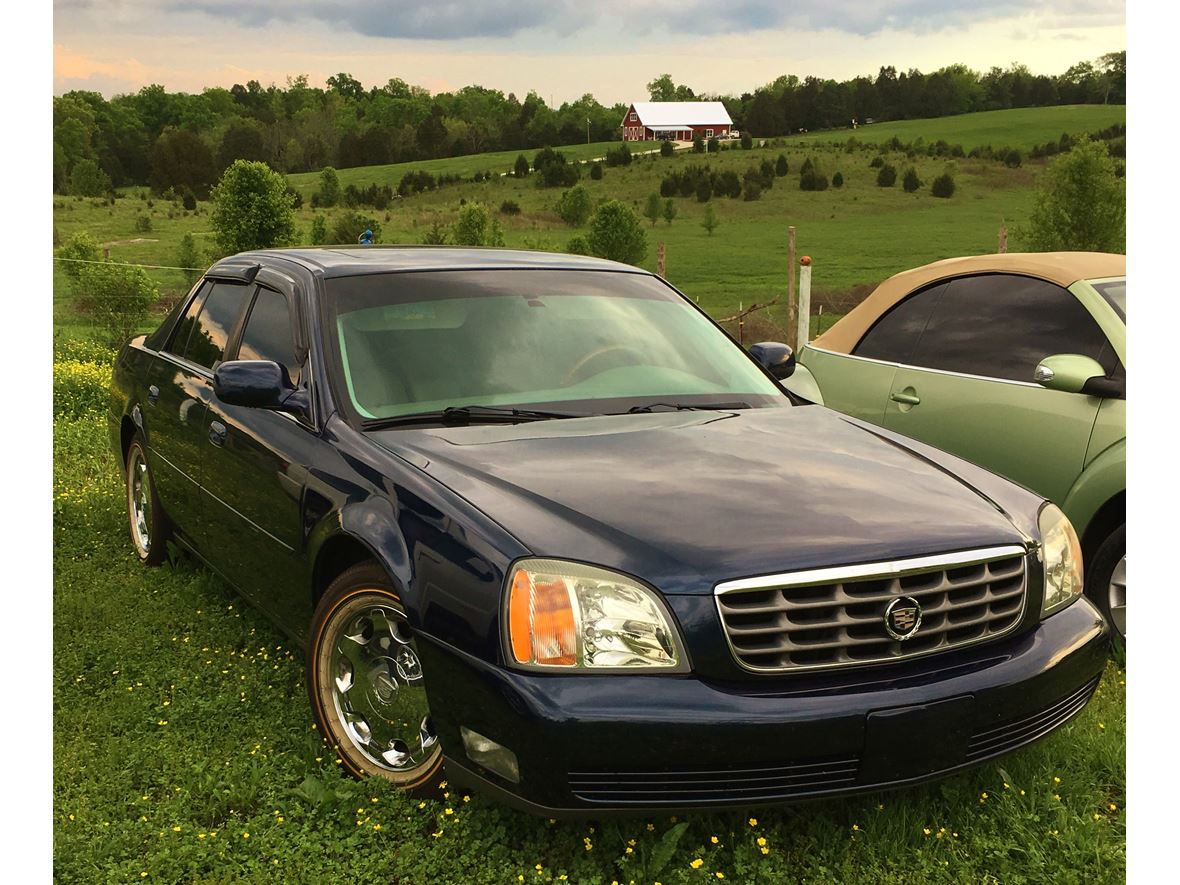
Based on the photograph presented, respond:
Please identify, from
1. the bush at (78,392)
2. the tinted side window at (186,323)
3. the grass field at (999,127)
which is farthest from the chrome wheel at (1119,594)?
the grass field at (999,127)

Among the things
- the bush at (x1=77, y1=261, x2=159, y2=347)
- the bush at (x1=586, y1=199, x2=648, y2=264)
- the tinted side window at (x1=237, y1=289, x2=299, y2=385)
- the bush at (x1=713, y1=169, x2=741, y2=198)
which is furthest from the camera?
the bush at (x1=713, y1=169, x2=741, y2=198)

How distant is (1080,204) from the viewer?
28250 mm

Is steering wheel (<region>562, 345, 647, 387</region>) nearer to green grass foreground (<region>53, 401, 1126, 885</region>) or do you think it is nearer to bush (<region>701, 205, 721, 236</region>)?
green grass foreground (<region>53, 401, 1126, 885</region>)

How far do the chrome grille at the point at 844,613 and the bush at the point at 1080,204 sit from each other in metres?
27.5

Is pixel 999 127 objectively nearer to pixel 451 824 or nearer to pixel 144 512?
pixel 144 512

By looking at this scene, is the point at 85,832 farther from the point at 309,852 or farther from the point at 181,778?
the point at 309,852

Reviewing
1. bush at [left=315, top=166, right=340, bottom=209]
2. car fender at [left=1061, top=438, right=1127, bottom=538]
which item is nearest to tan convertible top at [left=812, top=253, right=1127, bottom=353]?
car fender at [left=1061, top=438, right=1127, bottom=538]

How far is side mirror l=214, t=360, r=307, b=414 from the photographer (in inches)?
148

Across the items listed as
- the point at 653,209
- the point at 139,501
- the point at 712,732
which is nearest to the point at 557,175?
the point at 653,209

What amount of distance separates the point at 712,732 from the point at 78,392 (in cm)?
1110

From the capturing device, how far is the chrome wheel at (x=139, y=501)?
5.98m

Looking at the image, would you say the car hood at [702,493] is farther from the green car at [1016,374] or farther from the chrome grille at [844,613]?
the green car at [1016,374]

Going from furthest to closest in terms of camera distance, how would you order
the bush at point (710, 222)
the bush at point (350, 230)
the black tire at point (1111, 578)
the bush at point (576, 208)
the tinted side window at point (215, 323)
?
the bush at point (710, 222)
the bush at point (576, 208)
the bush at point (350, 230)
the tinted side window at point (215, 323)
the black tire at point (1111, 578)

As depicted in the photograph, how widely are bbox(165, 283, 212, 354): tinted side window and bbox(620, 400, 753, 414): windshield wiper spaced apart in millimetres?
2677
